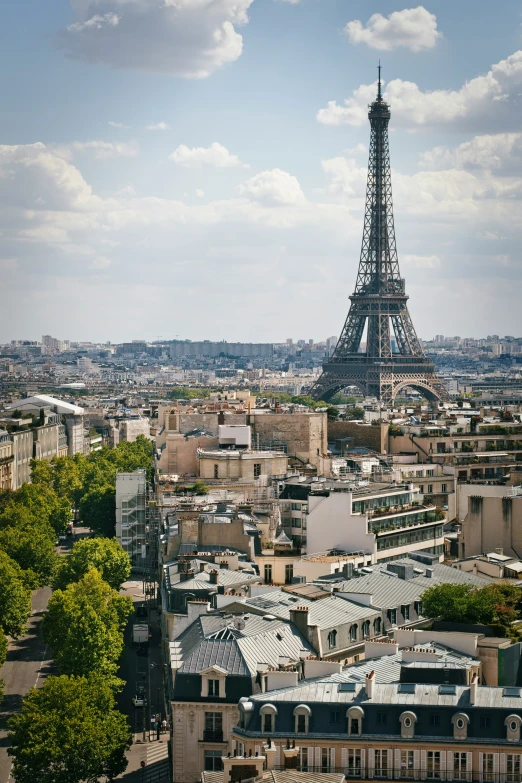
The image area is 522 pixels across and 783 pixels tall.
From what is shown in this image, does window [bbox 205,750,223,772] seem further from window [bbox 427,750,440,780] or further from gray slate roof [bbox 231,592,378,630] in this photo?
window [bbox 427,750,440,780]

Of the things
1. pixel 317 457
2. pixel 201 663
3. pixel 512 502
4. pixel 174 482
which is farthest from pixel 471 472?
pixel 201 663

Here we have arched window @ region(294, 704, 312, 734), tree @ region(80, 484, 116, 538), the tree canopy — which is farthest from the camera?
tree @ region(80, 484, 116, 538)

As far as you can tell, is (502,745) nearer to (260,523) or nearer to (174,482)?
(260,523)

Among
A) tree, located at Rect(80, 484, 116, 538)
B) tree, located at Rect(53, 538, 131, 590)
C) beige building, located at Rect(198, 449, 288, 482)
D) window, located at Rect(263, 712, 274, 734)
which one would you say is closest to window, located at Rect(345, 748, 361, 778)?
window, located at Rect(263, 712, 274, 734)

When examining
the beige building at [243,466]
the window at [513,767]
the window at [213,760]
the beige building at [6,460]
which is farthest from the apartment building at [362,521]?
the beige building at [6,460]

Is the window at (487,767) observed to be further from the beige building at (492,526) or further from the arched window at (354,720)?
the beige building at (492,526)

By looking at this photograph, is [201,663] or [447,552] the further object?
[447,552]
